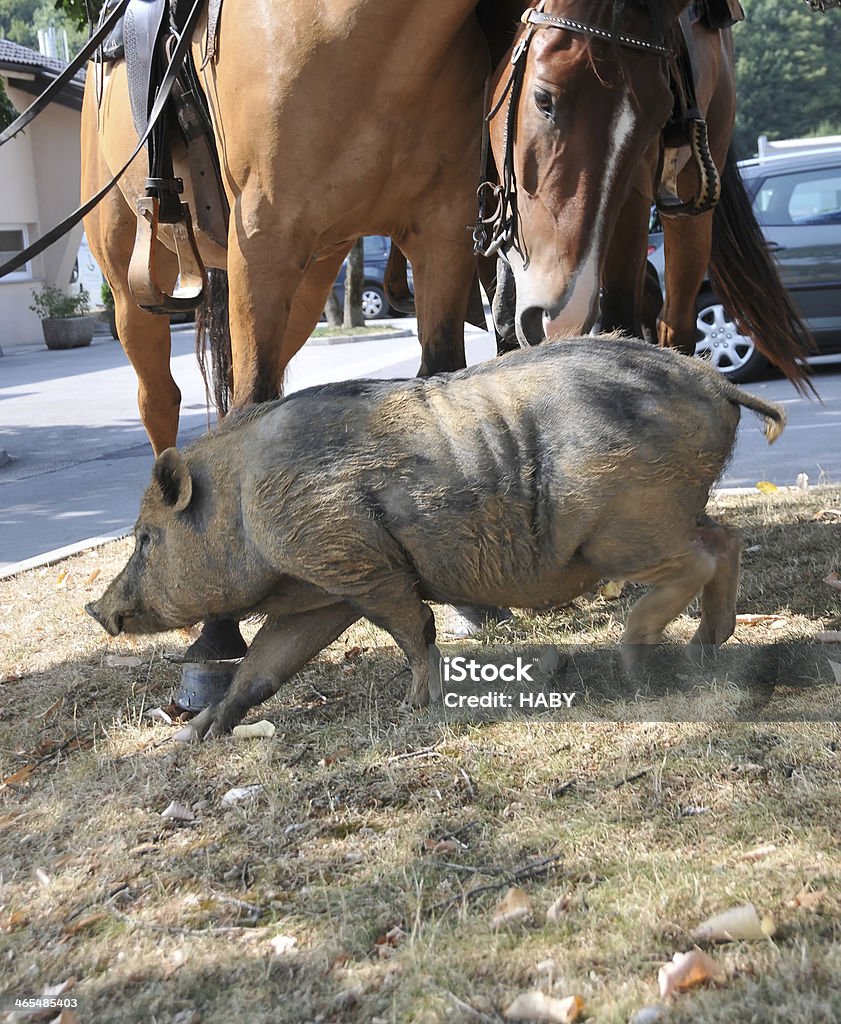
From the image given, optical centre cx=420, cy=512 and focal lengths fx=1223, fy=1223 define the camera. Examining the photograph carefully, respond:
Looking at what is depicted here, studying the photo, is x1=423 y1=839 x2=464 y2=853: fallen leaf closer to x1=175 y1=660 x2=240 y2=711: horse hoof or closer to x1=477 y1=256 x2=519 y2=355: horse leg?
x1=175 y1=660 x2=240 y2=711: horse hoof

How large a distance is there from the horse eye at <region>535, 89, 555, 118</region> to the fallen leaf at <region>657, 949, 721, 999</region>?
2.27 m

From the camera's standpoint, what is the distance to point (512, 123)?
3.48 meters

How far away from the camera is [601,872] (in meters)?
2.60

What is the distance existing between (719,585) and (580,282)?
3.17ft

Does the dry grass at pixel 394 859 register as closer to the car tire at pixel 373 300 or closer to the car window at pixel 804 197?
the car window at pixel 804 197

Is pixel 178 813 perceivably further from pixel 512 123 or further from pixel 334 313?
pixel 334 313

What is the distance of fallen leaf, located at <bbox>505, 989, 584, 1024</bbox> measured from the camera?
2.07m

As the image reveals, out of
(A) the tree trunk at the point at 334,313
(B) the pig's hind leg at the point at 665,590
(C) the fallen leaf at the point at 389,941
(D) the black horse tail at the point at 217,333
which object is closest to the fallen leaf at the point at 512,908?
(C) the fallen leaf at the point at 389,941

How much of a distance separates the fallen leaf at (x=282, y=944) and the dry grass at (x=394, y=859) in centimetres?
2

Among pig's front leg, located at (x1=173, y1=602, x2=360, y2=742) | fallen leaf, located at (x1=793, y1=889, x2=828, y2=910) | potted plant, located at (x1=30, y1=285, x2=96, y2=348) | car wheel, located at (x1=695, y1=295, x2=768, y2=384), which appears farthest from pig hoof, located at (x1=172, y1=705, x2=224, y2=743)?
potted plant, located at (x1=30, y1=285, x2=96, y2=348)

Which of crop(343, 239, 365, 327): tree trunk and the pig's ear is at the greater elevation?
the pig's ear

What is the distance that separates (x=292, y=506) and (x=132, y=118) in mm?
1972

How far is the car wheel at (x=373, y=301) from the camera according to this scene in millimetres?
24938

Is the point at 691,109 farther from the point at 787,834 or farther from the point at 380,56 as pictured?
the point at 787,834
